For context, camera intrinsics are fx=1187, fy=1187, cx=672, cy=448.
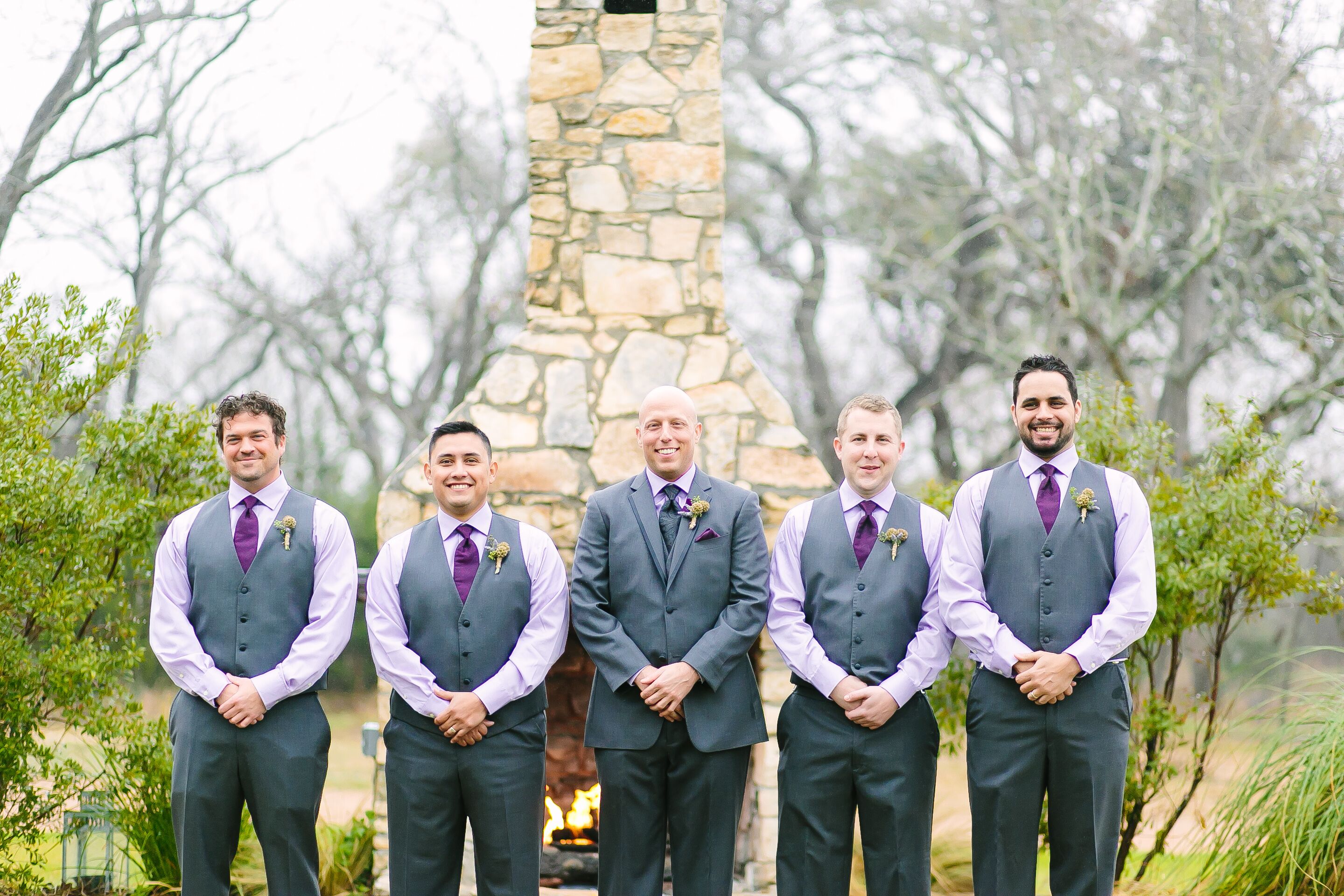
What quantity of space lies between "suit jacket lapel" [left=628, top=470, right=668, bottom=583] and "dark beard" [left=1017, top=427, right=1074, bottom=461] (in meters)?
1.08

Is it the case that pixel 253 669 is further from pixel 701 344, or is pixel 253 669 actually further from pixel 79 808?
pixel 701 344

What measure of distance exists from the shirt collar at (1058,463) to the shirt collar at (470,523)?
1574mm

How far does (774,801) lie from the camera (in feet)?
16.5

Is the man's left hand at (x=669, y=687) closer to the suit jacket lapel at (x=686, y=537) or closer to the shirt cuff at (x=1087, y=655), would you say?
the suit jacket lapel at (x=686, y=537)

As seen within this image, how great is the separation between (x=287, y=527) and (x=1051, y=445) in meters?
2.23

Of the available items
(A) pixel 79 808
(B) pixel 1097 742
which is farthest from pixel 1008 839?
(A) pixel 79 808

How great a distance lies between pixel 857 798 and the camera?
11.1 ft

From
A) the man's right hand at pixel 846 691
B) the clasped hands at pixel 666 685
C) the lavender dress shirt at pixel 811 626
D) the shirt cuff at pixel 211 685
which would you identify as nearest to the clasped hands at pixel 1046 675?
the lavender dress shirt at pixel 811 626

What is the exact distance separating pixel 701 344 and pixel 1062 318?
766cm

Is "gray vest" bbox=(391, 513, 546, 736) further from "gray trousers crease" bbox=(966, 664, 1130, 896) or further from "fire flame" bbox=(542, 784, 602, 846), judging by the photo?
"fire flame" bbox=(542, 784, 602, 846)

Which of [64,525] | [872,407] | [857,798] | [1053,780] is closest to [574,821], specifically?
[857,798]

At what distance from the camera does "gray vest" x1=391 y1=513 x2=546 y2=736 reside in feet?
11.1

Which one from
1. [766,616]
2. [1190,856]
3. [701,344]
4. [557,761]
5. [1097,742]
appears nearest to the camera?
[1097,742]

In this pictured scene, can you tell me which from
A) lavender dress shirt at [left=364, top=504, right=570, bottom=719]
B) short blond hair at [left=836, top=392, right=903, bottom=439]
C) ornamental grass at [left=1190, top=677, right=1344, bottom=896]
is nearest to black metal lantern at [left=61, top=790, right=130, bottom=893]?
lavender dress shirt at [left=364, top=504, right=570, bottom=719]
